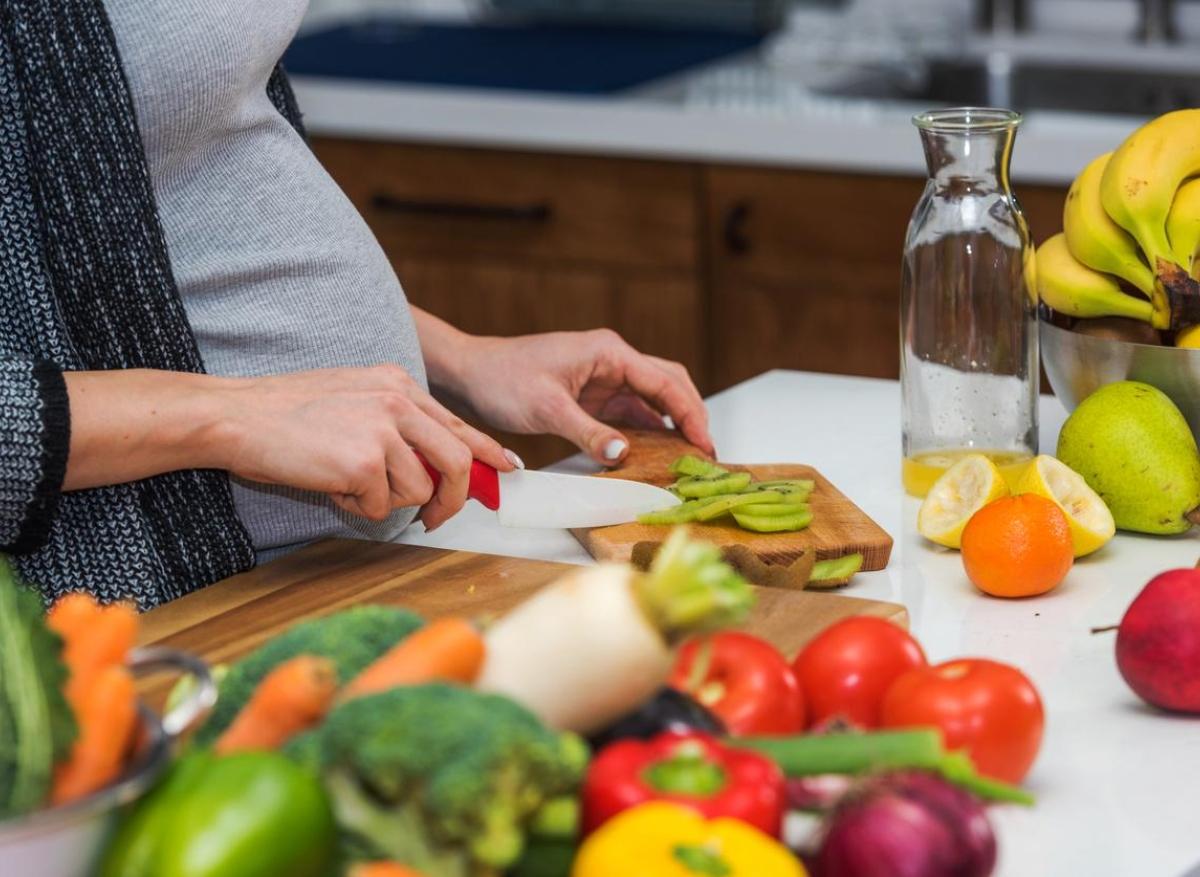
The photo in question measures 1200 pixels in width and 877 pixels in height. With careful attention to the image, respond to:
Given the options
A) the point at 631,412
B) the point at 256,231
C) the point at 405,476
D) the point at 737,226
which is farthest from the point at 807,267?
the point at 405,476

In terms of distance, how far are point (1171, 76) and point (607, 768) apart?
2619 millimetres

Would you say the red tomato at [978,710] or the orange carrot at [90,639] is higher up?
the orange carrot at [90,639]

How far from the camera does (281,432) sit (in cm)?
117

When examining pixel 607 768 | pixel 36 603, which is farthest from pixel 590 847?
pixel 36 603

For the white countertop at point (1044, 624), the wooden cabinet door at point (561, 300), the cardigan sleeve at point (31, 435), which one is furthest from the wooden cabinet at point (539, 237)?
the cardigan sleeve at point (31, 435)

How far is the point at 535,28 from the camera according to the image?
349 centimetres

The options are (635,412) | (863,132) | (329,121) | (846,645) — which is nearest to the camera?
(846,645)

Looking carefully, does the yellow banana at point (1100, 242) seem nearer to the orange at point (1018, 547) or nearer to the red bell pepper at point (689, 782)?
the orange at point (1018, 547)

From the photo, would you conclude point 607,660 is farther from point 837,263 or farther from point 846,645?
point 837,263

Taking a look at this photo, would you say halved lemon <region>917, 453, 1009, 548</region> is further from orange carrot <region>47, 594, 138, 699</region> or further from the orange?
orange carrot <region>47, 594, 138, 699</region>

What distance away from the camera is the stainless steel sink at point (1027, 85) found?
3062 millimetres

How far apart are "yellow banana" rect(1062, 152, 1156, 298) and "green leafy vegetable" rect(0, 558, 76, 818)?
0.98 meters

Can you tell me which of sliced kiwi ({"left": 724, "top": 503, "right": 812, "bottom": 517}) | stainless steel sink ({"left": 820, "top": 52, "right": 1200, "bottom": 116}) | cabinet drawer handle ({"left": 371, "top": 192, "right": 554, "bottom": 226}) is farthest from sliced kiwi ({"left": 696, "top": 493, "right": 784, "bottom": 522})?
stainless steel sink ({"left": 820, "top": 52, "right": 1200, "bottom": 116})

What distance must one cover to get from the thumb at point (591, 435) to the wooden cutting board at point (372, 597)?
23cm
